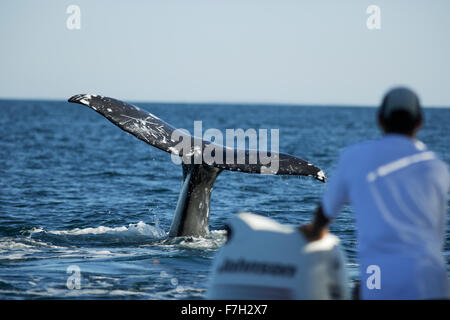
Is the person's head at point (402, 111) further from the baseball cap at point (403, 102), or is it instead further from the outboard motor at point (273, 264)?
the outboard motor at point (273, 264)

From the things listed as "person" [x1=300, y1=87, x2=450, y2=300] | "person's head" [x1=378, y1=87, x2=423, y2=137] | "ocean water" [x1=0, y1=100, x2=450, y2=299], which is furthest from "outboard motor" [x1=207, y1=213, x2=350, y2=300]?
"ocean water" [x1=0, y1=100, x2=450, y2=299]

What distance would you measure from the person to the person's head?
3cm

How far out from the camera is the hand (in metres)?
3.97

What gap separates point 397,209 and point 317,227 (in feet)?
1.65

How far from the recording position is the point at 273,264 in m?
4.04

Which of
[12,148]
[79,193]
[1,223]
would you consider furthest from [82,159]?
[1,223]

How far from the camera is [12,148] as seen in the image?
3139 centimetres

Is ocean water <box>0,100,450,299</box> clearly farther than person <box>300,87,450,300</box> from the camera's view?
Yes

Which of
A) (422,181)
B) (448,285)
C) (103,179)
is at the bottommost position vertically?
(103,179)

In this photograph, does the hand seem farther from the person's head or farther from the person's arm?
the person's head

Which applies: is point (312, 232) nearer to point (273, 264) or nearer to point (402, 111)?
point (273, 264)

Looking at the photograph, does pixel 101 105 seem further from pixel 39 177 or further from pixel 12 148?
pixel 12 148

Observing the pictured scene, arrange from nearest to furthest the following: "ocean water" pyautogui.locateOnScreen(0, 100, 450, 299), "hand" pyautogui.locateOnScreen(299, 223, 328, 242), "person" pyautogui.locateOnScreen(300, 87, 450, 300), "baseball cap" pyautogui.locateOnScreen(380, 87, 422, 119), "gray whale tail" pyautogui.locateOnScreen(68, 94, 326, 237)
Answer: "person" pyautogui.locateOnScreen(300, 87, 450, 300)
"baseball cap" pyautogui.locateOnScreen(380, 87, 422, 119)
"hand" pyautogui.locateOnScreen(299, 223, 328, 242)
"ocean water" pyautogui.locateOnScreen(0, 100, 450, 299)
"gray whale tail" pyautogui.locateOnScreen(68, 94, 326, 237)
